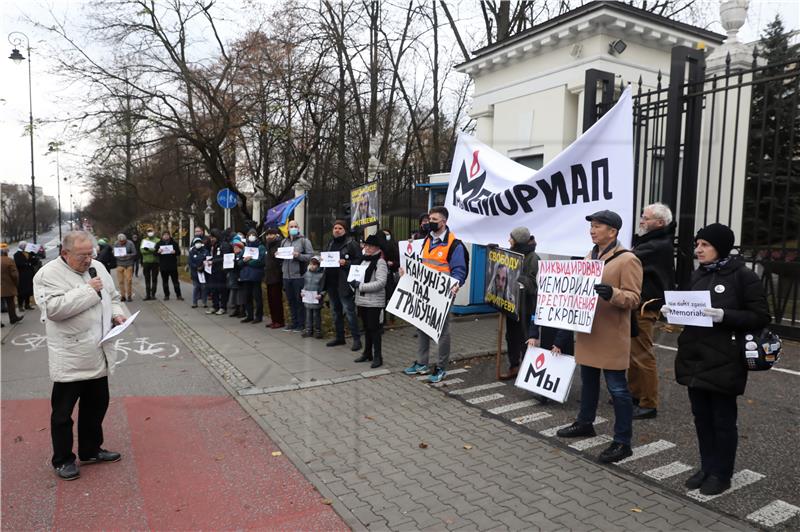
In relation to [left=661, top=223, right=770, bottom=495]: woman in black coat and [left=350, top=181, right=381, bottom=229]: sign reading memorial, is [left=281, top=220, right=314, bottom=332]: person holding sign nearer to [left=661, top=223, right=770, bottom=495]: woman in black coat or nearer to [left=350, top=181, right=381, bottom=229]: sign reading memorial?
[left=350, top=181, right=381, bottom=229]: sign reading memorial

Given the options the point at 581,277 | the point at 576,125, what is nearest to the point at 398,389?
the point at 581,277

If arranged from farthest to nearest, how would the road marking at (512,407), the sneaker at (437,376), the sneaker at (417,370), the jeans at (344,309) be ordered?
the jeans at (344,309)
the sneaker at (417,370)
the sneaker at (437,376)
the road marking at (512,407)

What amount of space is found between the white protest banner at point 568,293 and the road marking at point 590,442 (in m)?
0.99

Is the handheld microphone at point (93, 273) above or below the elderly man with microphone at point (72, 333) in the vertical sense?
above

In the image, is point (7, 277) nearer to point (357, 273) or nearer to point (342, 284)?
point (342, 284)

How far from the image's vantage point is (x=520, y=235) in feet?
19.5

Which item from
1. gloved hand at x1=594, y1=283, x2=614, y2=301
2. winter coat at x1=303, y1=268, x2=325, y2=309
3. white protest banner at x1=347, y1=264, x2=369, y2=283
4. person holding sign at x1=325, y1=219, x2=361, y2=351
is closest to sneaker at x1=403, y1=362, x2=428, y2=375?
white protest banner at x1=347, y1=264, x2=369, y2=283

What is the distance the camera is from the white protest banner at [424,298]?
245 inches

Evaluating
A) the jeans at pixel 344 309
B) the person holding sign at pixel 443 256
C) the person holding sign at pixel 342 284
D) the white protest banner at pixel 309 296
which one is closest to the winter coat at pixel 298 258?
the white protest banner at pixel 309 296

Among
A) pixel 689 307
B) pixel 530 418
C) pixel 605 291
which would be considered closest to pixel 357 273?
pixel 530 418

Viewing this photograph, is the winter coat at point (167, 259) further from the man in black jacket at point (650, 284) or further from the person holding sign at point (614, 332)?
the person holding sign at point (614, 332)

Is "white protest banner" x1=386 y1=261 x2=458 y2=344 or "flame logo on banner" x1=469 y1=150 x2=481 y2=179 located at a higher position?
"flame logo on banner" x1=469 y1=150 x2=481 y2=179

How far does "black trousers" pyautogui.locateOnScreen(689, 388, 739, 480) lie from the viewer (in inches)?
141

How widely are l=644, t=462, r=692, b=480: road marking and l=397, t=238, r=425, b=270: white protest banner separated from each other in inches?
140
